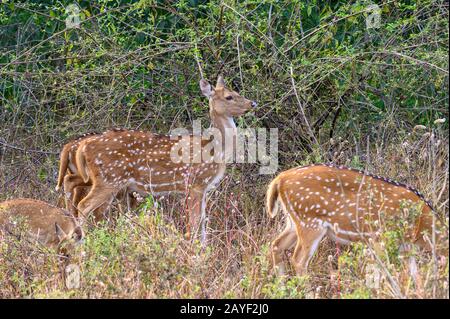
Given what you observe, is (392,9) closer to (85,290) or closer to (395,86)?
(395,86)

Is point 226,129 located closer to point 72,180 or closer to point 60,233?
point 72,180

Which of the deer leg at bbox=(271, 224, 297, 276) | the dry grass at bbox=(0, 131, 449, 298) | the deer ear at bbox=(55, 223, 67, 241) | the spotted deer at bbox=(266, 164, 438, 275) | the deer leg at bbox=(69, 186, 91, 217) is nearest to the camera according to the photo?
the dry grass at bbox=(0, 131, 449, 298)

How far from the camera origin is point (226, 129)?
32.4 feet

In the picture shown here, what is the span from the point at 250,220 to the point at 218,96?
123 centimetres

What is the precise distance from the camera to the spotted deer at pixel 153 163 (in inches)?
368

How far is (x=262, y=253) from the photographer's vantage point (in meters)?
7.34

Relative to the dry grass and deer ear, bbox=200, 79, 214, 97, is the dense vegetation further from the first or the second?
deer ear, bbox=200, 79, 214, 97

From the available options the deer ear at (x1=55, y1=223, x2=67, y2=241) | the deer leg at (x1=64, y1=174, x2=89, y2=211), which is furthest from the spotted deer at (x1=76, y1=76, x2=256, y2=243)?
the deer ear at (x1=55, y1=223, x2=67, y2=241)

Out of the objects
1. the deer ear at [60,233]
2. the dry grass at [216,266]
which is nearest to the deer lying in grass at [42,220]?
the deer ear at [60,233]

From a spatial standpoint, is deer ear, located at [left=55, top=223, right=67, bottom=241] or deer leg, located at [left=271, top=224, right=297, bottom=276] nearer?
deer leg, located at [left=271, top=224, right=297, bottom=276]

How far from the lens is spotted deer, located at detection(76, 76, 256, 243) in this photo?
936 cm

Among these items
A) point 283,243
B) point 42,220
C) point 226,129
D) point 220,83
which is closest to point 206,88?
point 220,83

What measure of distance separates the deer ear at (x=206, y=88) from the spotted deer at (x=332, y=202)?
79.9 inches

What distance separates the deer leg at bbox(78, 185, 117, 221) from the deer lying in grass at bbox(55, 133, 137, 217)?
5.9 inches
